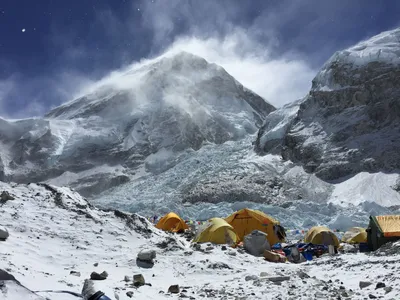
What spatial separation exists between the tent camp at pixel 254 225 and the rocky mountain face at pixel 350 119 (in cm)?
5902

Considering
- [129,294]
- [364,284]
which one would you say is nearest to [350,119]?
[364,284]

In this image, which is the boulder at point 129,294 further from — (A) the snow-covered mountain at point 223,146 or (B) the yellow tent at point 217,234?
(A) the snow-covered mountain at point 223,146

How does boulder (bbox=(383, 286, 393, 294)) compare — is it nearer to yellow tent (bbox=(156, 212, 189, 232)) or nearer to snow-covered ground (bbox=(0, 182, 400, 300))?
snow-covered ground (bbox=(0, 182, 400, 300))

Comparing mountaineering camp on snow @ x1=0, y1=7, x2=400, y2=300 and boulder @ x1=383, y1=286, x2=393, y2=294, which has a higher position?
mountaineering camp on snow @ x1=0, y1=7, x2=400, y2=300

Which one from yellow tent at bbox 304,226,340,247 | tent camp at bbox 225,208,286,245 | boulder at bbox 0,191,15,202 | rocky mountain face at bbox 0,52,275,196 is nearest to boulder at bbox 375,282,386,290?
boulder at bbox 0,191,15,202

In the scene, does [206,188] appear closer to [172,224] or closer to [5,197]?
[172,224]

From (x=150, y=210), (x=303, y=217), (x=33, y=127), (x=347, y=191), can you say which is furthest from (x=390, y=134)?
(x=33, y=127)

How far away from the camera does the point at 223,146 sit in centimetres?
12194

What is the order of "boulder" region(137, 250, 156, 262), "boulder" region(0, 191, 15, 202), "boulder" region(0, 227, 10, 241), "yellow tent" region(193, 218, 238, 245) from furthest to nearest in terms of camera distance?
"yellow tent" region(193, 218, 238, 245) → "boulder" region(0, 191, 15, 202) → "boulder" region(137, 250, 156, 262) → "boulder" region(0, 227, 10, 241)

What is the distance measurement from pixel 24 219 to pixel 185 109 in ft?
453

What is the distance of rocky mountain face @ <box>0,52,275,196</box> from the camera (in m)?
125

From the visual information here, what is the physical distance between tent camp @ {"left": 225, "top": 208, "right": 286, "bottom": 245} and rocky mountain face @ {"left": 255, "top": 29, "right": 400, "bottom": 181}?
59.0m

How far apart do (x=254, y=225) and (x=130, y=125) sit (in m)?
123

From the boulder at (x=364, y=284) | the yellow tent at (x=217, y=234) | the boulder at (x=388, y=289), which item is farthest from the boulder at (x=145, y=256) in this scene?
the yellow tent at (x=217, y=234)
